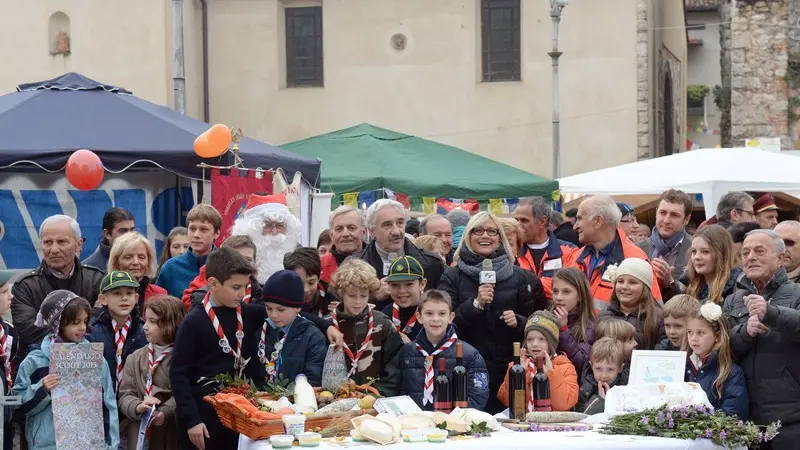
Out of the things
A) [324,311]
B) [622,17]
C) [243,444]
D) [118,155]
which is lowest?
[243,444]

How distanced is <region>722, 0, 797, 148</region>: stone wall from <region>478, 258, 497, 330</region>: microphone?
83.5 feet

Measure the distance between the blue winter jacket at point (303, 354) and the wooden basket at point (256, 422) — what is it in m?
0.62

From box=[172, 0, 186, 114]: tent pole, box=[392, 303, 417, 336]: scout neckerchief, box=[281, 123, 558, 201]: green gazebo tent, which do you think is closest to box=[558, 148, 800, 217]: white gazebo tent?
box=[281, 123, 558, 201]: green gazebo tent

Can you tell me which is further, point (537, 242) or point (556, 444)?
point (537, 242)

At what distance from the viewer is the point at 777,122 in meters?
32.3

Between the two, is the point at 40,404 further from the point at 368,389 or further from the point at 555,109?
the point at 555,109

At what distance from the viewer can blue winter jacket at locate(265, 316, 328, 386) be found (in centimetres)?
761

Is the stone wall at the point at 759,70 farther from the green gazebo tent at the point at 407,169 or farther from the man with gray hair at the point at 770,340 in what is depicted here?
the man with gray hair at the point at 770,340

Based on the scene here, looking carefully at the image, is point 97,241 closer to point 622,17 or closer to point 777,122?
point 622,17

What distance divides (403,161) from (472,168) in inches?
40.9

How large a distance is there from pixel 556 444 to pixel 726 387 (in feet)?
4.59

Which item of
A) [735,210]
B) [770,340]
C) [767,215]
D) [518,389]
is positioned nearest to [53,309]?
[518,389]

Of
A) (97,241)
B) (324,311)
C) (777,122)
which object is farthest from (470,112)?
(324,311)

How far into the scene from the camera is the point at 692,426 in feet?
21.8
